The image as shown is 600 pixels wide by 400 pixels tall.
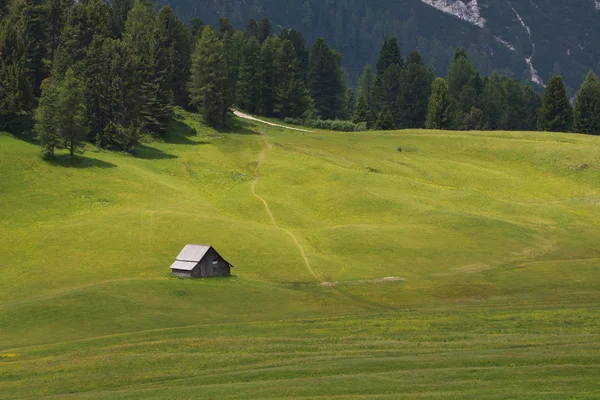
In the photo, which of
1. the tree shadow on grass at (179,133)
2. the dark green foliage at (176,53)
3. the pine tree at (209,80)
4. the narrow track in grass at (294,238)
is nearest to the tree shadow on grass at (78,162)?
the narrow track in grass at (294,238)

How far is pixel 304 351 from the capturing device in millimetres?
53531

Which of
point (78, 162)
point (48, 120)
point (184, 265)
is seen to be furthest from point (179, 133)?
point (184, 265)

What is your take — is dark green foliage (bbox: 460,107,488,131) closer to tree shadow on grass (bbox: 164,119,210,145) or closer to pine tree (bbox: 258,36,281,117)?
pine tree (bbox: 258,36,281,117)

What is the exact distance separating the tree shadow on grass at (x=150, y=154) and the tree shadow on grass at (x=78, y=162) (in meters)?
9.86

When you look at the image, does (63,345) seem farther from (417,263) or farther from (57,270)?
(417,263)

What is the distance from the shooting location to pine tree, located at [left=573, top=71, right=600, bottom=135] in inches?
7057

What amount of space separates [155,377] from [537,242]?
192 feet

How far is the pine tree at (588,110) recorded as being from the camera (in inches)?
7057

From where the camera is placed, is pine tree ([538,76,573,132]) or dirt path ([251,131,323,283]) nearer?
dirt path ([251,131,323,283])

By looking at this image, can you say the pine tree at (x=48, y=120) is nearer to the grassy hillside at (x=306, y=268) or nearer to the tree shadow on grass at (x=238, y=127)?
the grassy hillside at (x=306, y=268)

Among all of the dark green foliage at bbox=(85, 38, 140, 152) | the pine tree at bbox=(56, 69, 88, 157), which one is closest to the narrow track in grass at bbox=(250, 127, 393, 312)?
the dark green foliage at bbox=(85, 38, 140, 152)

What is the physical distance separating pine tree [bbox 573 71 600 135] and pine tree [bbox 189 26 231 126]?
74.4 metres

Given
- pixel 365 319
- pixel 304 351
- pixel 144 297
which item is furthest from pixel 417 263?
pixel 304 351

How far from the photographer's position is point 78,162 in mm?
114375
